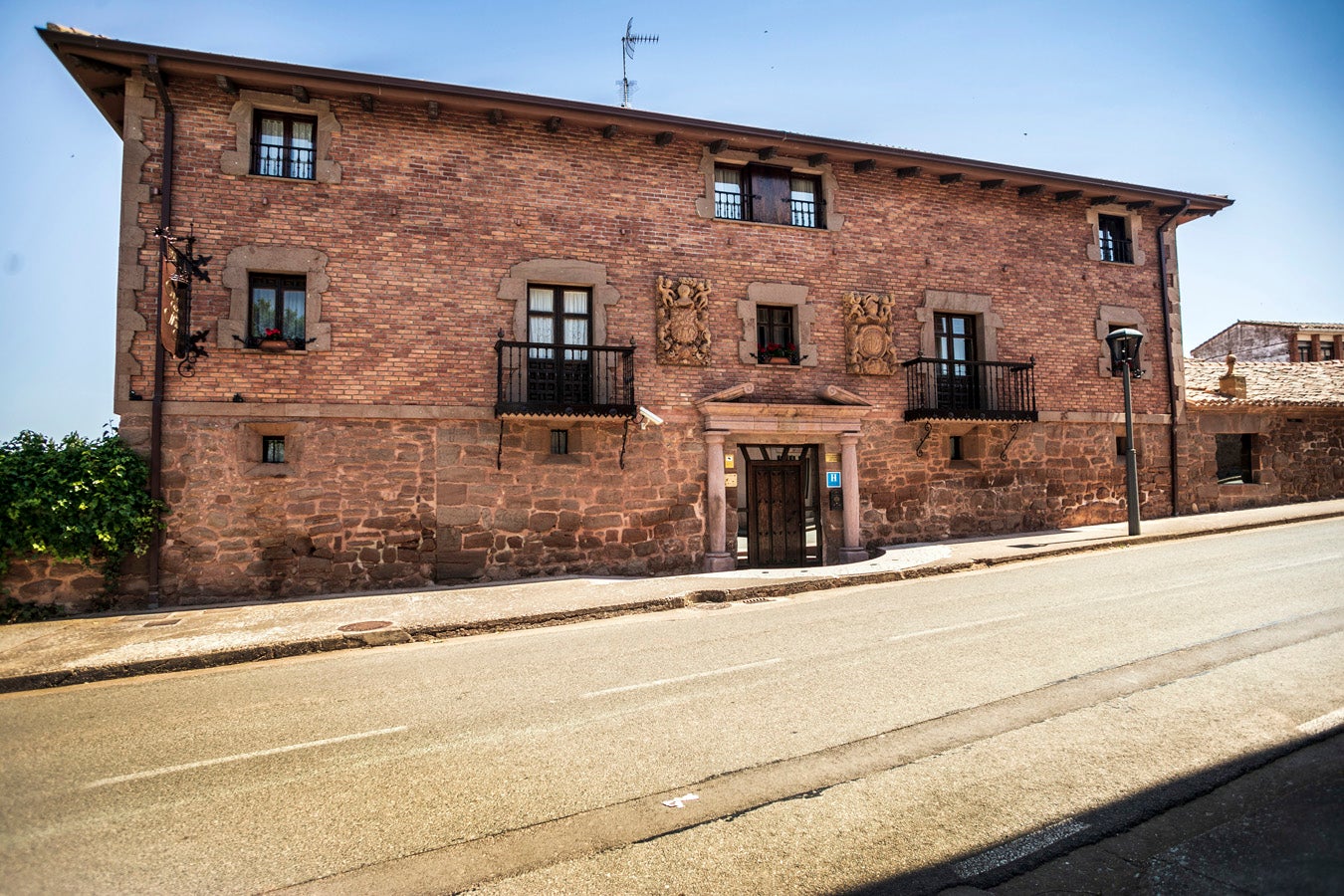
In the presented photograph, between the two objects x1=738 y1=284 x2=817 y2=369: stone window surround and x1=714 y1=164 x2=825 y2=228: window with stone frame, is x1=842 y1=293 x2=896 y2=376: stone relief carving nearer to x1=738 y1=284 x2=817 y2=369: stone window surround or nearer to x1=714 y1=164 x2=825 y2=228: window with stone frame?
x1=738 y1=284 x2=817 y2=369: stone window surround

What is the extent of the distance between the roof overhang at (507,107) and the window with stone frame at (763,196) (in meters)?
0.43

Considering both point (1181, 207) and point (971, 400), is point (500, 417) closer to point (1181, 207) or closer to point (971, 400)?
point (971, 400)

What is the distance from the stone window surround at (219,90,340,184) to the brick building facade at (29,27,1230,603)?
5 centimetres

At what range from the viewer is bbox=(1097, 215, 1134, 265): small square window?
16.2m

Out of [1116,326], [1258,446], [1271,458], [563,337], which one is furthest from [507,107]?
[1271,458]

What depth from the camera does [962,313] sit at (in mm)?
14531

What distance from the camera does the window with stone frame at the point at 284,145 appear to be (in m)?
11.0

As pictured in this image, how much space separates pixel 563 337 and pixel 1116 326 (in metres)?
12.9

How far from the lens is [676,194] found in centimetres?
1275

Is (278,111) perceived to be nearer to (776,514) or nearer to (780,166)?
(780,166)

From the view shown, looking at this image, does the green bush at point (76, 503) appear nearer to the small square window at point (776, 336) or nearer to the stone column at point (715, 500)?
the stone column at point (715, 500)

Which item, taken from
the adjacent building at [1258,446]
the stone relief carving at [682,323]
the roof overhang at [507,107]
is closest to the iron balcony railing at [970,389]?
the roof overhang at [507,107]

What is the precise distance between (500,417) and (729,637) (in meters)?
5.97

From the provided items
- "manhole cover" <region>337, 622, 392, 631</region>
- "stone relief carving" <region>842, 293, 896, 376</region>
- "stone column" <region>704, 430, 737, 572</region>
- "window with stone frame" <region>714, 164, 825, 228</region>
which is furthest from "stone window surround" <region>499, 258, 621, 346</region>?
"manhole cover" <region>337, 622, 392, 631</region>
